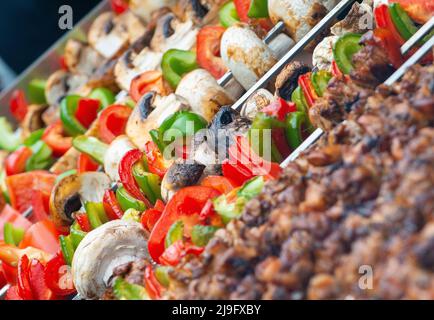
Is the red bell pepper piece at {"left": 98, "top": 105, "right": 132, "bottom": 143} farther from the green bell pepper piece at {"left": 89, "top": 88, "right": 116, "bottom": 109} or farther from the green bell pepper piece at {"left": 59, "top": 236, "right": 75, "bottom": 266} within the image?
the green bell pepper piece at {"left": 59, "top": 236, "right": 75, "bottom": 266}

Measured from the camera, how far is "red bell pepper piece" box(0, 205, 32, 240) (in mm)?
5141

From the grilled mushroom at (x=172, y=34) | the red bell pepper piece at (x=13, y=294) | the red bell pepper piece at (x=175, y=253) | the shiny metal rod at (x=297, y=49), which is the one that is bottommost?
the red bell pepper piece at (x=175, y=253)

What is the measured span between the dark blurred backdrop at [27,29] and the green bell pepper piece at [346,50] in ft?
16.8

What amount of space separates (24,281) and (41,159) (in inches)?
70.1

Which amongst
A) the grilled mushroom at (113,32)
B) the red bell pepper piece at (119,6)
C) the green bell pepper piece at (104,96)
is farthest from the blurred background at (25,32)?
the green bell pepper piece at (104,96)

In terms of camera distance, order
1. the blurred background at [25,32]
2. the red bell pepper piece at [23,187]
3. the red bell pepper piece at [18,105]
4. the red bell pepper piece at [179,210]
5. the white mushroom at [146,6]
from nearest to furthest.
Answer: the red bell pepper piece at [179,210], the red bell pepper piece at [23,187], the white mushroom at [146,6], the red bell pepper piece at [18,105], the blurred background at [25,32]

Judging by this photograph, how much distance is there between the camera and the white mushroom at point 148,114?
4250mm

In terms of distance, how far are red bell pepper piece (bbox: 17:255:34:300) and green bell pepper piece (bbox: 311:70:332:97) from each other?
1866 millimetres

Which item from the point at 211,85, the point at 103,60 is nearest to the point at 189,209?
the point at 211,85

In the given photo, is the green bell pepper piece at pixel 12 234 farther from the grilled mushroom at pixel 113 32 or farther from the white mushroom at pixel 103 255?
the grilled mushroom at pixel 113 32

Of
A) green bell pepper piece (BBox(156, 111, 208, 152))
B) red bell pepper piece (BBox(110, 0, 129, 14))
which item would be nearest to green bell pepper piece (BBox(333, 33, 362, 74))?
green bell pepper piece (BBox(156, 111, 208, 152))

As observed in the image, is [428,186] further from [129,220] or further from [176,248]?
[129,220]

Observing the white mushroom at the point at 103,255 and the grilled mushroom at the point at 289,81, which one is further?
the grilled mushroom at the point at 289,81

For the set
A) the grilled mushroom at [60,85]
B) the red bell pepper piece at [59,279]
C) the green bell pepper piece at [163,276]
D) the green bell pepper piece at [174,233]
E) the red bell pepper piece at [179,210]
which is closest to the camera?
the green bell pepper piece at [163,276]
